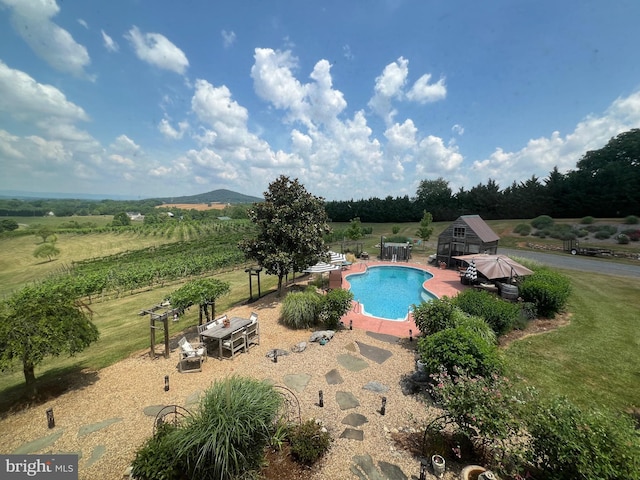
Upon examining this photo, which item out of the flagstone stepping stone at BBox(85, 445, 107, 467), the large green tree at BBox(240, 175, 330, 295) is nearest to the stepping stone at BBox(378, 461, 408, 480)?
the flagstone stepping stone at BBox(85, 445, 107, 467)

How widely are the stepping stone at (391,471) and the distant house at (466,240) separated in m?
20.7

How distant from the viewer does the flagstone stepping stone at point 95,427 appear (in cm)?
586

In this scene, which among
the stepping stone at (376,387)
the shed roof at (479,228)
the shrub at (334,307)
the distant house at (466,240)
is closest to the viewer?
the stepping stone at (376,387)

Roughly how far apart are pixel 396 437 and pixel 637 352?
1011 cm

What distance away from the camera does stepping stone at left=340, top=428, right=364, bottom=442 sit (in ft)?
18.0

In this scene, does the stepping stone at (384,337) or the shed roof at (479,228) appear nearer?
the stepping stone at (384,337)

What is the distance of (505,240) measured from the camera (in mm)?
34438

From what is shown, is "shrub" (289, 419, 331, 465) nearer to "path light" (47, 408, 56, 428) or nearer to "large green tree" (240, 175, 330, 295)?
"path light" (47, 408, 56, 428)

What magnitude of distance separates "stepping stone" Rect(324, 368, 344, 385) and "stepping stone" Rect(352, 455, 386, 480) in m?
2.54

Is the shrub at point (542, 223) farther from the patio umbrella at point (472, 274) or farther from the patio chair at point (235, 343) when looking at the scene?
the patio chair at point (235, 343)

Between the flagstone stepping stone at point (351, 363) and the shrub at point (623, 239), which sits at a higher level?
the shrub at point (623, 239)

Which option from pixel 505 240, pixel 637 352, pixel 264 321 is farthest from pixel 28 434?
pixel 505 240

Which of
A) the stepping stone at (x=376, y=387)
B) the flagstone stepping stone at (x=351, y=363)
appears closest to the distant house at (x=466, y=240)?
the flagstone stepping stone at (x=351, y=363)

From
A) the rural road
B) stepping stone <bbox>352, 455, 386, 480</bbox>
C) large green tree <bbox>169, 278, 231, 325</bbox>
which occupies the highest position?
large green tree <bbox>169, 278, 231, 325</bbox>
